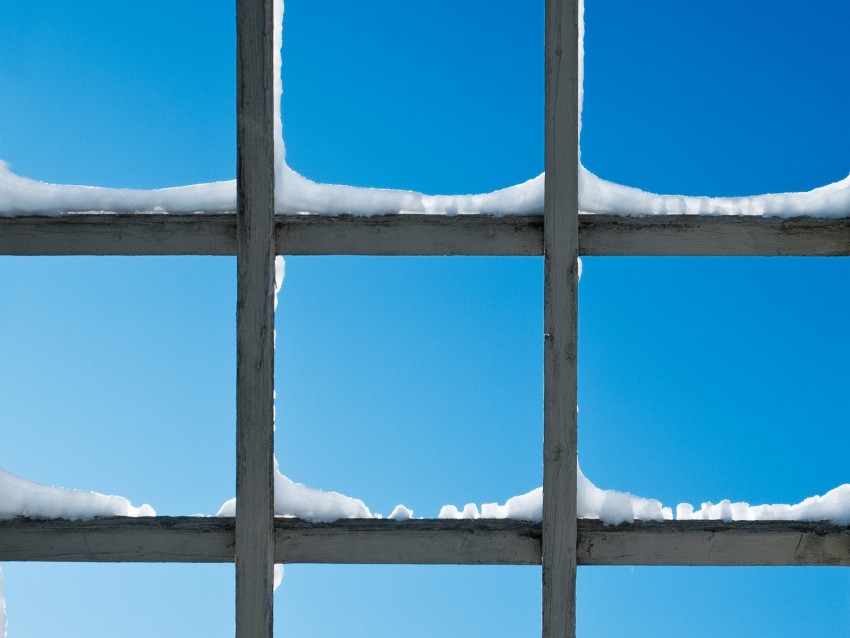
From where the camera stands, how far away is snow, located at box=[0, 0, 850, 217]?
1.42m

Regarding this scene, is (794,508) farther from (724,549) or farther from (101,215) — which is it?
(101,215)

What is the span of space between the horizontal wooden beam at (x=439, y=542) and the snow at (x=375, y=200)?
1.77 feet

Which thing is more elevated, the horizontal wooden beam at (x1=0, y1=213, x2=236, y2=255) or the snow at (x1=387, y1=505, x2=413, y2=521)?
the horizontal wooden beam at (x1=0, y1=213, x2=236, y2=255)

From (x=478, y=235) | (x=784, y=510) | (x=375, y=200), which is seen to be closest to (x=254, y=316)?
(x=375, y=200)

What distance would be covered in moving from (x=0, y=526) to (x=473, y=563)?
2.71ft

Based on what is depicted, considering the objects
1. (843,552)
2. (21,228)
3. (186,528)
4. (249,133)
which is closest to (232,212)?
(249,133)

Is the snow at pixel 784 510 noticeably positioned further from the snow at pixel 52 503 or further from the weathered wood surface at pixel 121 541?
the snow at pixel 52 503

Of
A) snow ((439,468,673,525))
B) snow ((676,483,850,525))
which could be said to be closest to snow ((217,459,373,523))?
snow ((439,468,673,525))

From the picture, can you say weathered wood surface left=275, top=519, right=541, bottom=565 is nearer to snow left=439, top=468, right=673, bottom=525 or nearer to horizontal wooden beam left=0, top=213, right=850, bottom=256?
snow left=439, top=468, right=673, bottom=525

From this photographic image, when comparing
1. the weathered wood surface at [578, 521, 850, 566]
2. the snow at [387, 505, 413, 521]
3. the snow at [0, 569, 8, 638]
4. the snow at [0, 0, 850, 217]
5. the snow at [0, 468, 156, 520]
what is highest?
the snow at [0, 0, 850, 217]

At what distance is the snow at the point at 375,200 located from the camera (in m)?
1.42

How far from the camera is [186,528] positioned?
4.75 ft

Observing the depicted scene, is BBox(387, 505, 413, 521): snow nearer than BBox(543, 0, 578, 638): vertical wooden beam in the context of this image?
No

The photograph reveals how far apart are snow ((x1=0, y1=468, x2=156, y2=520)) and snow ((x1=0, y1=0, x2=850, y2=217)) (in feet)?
1.60
